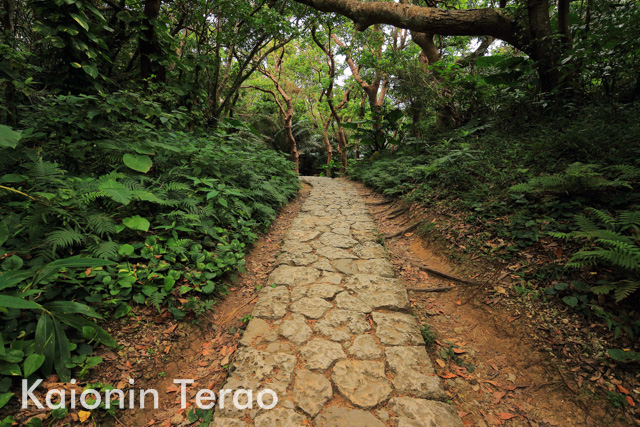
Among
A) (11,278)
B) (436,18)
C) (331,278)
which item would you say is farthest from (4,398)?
(436,18)

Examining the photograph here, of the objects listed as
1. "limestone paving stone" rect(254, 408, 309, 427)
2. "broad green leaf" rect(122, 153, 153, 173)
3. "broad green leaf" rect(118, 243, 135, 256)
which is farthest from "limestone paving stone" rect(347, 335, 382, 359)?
"broad green leaf" rect(122, 153, 153, 173)

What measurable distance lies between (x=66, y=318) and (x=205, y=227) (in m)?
1.62

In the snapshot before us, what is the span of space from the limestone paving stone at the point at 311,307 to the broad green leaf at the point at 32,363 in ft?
6.04

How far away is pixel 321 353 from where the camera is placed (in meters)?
2.13

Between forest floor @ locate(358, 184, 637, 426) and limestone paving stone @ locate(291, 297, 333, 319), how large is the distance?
3.43 ft

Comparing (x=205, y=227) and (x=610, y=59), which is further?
(x=610, y=59)

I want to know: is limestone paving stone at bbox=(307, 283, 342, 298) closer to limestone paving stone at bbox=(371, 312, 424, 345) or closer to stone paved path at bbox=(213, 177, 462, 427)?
stone paved path at bbox=(213, 177, 462, 427)

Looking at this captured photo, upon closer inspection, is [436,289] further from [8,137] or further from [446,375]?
[8,137]

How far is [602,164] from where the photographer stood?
307 centimetres

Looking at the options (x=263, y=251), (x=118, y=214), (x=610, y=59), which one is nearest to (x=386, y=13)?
(x=610, y=59)

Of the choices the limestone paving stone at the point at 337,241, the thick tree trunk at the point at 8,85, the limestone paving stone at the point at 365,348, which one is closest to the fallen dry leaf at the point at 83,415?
the limestone paving stone at the point at 365,348

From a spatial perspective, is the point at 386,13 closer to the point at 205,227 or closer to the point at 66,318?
the point at 205,227

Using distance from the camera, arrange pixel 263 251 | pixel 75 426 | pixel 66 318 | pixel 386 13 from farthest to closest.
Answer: pixel 386 13 < pixel 263 251 < pixel 66 318 < pixel 75 426

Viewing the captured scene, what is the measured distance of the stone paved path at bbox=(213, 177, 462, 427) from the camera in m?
1.68
